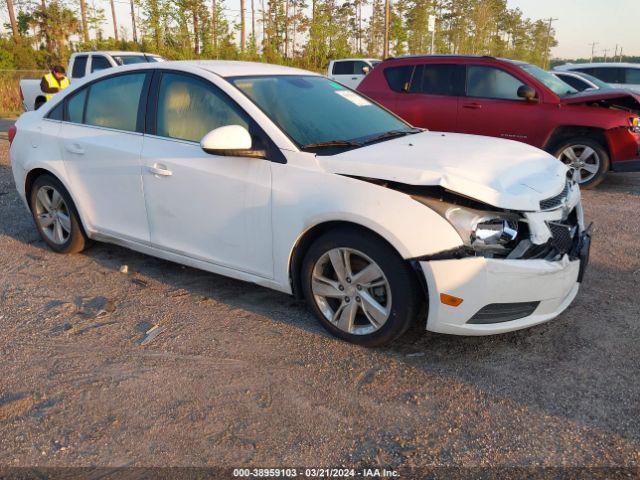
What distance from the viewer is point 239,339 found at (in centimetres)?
358

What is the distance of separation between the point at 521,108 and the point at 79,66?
1116cm

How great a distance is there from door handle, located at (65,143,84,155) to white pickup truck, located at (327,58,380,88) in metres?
15.0

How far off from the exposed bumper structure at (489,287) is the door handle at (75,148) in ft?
9.85

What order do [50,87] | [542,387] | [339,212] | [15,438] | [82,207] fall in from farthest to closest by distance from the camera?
[50,87] < [82,207] < [339,212] < [542,387] < [15,438]

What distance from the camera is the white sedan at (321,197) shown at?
10.1 ft

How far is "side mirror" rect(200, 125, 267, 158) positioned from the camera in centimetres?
347

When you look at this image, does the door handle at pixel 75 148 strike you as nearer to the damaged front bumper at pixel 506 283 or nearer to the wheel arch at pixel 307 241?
the wheel arch at pixel 307 241

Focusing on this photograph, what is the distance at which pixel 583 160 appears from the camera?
7.91 metres

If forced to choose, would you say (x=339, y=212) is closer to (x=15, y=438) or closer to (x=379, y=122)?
(x=379, y=122)

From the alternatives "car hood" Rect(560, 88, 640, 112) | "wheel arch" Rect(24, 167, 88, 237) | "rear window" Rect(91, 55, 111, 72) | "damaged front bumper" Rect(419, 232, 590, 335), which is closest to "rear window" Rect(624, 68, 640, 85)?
"car hood" Rect(560, 88, 640, 112)

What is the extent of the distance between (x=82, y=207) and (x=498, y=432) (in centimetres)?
361

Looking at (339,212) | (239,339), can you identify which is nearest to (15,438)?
(239,339)

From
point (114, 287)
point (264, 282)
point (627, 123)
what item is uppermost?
point (627, 123)

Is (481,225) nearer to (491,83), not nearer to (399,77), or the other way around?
(491,83)
